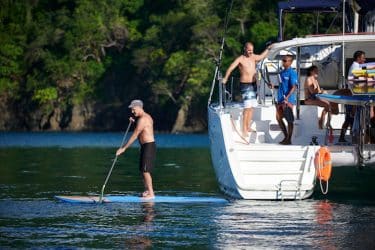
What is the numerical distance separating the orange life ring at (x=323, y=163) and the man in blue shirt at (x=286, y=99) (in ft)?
6.35

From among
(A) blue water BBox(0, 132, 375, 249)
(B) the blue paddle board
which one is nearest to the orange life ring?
(A) blue water BBox(0, 132, 375, 249)

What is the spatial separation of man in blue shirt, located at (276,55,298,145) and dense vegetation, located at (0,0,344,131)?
5831 cm

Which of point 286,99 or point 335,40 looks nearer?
point 335,40

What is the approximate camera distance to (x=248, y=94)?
21312mm

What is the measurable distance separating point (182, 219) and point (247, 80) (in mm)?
4975

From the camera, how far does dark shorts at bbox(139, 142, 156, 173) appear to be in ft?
65.0

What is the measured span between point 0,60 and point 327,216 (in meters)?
71.5

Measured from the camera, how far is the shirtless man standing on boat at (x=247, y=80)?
21275 mm

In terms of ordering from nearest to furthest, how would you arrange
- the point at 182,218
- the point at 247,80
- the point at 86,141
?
1. the point at 182,218
2. the point at 247,80
3. the point at 86,141

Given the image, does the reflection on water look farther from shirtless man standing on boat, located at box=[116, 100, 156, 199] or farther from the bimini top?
the bimini top

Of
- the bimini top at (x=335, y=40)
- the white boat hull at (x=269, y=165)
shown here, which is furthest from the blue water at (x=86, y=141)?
the white boat hull at (x=269, y=165)

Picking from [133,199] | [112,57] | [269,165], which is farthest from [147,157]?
[112,57]

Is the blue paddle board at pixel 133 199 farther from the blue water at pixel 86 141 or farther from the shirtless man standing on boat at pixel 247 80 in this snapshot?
the blue water at pixel 86 141

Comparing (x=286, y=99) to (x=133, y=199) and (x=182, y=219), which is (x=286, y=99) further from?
(x=182, y=219)
